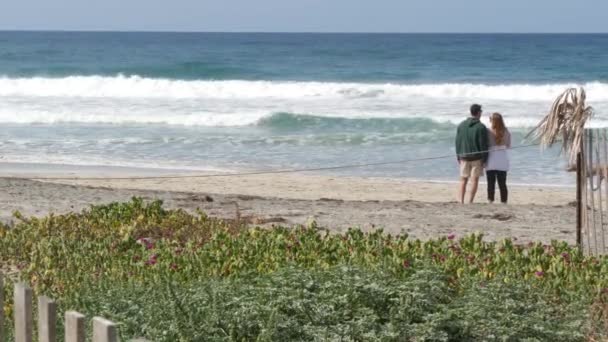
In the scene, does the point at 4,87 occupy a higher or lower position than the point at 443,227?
higher

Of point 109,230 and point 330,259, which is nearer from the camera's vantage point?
point 330,259

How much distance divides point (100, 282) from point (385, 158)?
586 inches

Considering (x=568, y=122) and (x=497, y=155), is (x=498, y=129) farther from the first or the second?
(x=568, y=122)

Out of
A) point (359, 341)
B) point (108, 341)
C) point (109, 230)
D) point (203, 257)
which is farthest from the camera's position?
point (109, 230)

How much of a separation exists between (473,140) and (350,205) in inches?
→ 73.5

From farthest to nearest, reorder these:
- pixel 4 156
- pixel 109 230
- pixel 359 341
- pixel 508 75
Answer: pixel 508 75
pixel 4 156
pixel 109 230
pixel 359 341

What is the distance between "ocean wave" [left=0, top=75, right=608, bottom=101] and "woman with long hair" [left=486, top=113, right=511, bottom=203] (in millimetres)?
23936

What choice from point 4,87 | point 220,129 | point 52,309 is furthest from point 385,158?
point 4,87

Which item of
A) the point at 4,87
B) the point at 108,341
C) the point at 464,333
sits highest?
the point at 4,87

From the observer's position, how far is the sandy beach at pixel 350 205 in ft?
37.6

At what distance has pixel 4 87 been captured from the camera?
4453 cm

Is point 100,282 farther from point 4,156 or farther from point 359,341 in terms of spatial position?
point 4,156

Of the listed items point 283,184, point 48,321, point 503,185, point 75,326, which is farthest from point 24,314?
point 283,184

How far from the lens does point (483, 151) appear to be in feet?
46.0
